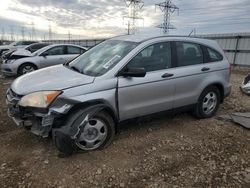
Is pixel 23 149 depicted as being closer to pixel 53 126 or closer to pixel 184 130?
pixel 53 126

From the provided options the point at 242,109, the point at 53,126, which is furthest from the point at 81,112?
the point at 242,109

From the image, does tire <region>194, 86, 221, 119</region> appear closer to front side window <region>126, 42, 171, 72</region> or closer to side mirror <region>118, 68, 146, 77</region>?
front side window <region>126, 42, 171, 72</region>

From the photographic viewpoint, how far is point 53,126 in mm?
3564

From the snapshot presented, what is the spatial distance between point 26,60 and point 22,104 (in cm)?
768

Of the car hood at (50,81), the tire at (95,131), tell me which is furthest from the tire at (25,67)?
the tire at (95,131)

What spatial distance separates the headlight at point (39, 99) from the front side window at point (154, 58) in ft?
4.29

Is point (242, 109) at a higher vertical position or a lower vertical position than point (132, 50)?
lower

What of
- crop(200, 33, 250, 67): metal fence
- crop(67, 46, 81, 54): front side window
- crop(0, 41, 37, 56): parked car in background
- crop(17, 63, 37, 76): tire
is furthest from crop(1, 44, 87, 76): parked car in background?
crop(0, 41, 37, 56): parked car in background

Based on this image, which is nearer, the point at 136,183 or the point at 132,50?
the point at 136,183

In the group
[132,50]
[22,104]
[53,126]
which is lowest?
[53,126]

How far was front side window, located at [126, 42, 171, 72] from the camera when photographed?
4305 millimetres

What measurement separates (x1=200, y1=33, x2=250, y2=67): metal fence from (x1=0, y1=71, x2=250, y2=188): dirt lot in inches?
418

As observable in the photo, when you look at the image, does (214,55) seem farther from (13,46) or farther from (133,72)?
(13,46)

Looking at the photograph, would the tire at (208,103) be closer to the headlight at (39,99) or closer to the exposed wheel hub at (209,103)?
the exposed wheel hub at (209,103)
